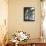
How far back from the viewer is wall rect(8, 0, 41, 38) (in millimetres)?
4625

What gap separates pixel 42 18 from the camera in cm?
452

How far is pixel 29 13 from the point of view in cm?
465

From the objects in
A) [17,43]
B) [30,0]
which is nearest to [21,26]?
[30,0]

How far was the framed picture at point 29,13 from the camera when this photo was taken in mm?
4633

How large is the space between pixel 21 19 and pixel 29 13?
1.08ft

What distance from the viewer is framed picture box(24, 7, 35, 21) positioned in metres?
4.63

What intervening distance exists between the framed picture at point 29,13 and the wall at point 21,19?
10 centimetres

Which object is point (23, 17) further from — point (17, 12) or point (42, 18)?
point (42, 18)

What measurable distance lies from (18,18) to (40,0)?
0.92 meters

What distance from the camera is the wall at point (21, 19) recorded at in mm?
4625

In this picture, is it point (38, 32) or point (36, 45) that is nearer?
point (36, 45)

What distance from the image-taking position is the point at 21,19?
4695mm

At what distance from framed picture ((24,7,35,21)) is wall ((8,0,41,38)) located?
10 cm

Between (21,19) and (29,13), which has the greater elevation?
(29,13)
